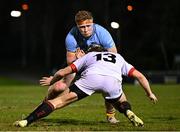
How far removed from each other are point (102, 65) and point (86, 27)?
963 millimetres

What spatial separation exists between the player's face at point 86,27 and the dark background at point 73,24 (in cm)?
3396

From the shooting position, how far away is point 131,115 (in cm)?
Result: 1080

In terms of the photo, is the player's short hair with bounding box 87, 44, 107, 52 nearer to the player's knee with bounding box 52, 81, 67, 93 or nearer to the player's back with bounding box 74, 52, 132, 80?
the player's back with bounding box 74, 52, 132, 80

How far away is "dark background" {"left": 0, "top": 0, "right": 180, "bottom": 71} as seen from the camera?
55.0 m

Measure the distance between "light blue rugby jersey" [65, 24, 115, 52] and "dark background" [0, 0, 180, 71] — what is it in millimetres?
33383

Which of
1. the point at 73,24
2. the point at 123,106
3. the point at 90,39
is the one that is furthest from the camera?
the point at 73,24

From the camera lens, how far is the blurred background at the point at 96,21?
54.3 metres

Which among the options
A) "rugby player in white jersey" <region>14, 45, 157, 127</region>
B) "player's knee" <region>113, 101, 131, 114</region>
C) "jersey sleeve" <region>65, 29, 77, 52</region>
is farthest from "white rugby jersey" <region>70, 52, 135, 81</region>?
"jersey sleeve" <region>65, 29, 77, 52</region>

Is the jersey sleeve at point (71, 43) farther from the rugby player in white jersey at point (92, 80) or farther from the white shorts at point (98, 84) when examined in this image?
the white shorts at point (98, 84)

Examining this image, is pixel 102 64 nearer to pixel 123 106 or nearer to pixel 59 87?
pixel 123 106

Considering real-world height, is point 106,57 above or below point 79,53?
above

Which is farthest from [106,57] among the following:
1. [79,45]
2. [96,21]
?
[96,21]

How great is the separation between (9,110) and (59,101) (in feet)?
15.5

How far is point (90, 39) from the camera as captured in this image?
1183 centimetres
